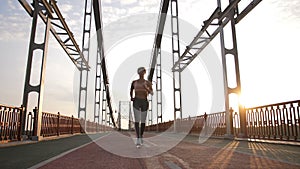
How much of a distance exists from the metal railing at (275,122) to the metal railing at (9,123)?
29.2 feet

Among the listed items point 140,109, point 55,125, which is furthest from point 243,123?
point 55,125

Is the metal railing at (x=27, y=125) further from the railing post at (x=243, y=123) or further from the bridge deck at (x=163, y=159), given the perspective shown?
the railing post at (x=243, y=123)

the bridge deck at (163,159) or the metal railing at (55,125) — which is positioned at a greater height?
the metal railing at (55,125)

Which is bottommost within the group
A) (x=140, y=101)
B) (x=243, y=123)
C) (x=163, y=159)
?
(x=163, y=159)

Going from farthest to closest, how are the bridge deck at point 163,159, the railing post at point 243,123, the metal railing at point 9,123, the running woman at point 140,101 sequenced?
the railing post at point 243,123 → the metal railing at point 9,123 → the running woman at point 140,101 → the bridge deck at point 163,159

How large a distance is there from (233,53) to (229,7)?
88.1 inches

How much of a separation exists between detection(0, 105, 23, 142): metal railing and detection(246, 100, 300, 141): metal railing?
8.89 metres

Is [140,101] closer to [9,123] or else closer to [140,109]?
[140,109]

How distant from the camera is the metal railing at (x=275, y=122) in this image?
8203 millimetres

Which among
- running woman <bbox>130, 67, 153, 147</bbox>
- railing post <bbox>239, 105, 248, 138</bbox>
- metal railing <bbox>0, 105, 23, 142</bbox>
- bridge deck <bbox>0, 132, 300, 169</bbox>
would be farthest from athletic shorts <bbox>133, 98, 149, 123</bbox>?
railing post <bbox>239, 105, 248, 138</bbox>

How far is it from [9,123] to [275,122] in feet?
29.4

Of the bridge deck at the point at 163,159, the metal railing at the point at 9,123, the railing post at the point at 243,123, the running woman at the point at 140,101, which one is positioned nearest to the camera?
the bridge deck at the point at 163,159

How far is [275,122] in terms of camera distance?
9.18 m

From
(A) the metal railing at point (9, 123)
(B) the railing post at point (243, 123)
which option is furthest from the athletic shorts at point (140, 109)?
(B) the railing post at point (243, 123)
